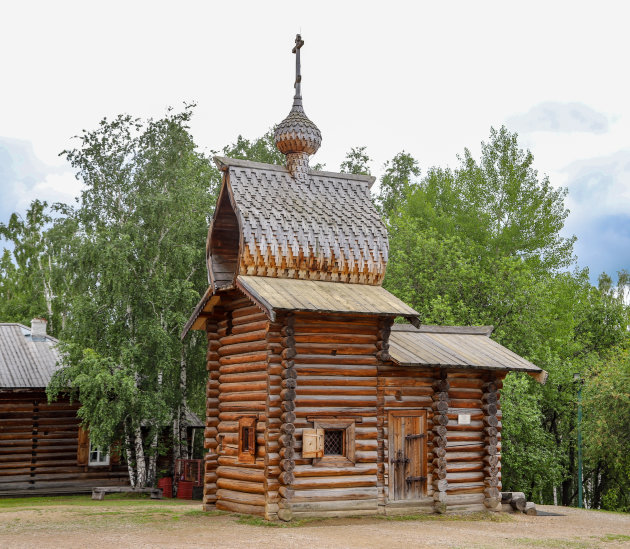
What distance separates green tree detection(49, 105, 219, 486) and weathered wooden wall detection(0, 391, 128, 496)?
1.87m

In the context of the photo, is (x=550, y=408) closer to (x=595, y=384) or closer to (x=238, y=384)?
(x=595, y=384)

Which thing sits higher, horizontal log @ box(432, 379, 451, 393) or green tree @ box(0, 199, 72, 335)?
green tree @ box(0, 199, 72, 335)

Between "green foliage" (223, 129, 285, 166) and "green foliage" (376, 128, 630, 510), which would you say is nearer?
"green foliage" (376, 128, 630, 510)

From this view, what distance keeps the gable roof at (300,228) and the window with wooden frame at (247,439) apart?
3209 millimetres

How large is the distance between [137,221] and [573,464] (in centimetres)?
2413

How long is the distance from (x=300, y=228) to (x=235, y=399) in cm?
412

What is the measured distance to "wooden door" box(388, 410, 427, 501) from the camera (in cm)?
1711

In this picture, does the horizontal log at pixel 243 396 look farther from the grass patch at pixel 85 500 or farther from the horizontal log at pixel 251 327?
the grass patch at pixel 85 500

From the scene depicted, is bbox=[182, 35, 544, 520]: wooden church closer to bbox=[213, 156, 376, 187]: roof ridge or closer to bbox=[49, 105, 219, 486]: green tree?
bbox=[213, 156, 376, 187]: roof ridge

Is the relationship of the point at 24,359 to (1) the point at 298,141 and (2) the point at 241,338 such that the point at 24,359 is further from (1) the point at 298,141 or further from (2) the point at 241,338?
(1) the point at 298,141

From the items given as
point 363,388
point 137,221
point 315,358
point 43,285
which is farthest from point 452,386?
point 43,285

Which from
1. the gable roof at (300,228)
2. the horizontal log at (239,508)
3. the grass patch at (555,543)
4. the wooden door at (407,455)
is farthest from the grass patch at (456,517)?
the gable roof at (300,228)

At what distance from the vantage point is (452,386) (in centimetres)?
1806

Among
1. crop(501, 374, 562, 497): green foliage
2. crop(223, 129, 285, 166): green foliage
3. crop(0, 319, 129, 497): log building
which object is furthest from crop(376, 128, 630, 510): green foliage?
crop(0, 319, 129, 497): log building
